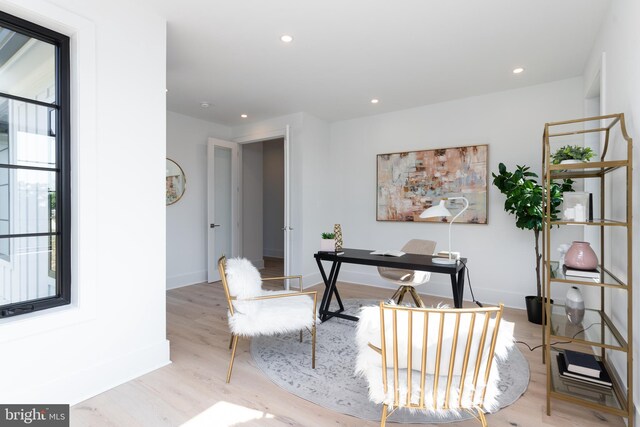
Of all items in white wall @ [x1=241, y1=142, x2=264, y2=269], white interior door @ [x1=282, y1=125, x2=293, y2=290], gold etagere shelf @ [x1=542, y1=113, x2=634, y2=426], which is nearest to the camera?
gold etagere shelf @ [x1=542, y1=113, x2=634, y2=426]

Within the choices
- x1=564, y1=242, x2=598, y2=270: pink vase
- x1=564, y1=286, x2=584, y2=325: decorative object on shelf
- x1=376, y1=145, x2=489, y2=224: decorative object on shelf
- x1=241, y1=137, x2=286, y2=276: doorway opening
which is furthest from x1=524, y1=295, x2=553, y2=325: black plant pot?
x1=241, y1=137, x2=286, y2=276: doorway opening

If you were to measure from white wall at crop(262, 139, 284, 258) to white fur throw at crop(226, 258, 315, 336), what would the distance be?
5.16 m

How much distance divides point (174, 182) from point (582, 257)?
15.7 ft

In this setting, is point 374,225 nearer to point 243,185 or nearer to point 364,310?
point 243,185

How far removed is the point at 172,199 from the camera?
471cm

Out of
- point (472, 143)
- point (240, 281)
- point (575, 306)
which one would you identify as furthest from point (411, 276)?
point (472, 143)

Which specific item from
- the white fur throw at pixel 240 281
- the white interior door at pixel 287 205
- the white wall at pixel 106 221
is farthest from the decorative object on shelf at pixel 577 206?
the white interior door at pixel 287 205

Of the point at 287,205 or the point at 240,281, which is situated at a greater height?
the point at 287,205

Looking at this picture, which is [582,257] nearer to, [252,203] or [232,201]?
[232,201]

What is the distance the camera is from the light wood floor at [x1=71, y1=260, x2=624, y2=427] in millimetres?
1785

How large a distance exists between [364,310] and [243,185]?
4842mm

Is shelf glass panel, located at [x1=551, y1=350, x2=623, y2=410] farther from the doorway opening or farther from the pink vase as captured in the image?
the doorway opening

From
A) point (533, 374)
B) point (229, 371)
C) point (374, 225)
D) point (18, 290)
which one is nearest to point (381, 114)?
point (374, 225)

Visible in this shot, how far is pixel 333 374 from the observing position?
7.57ft
